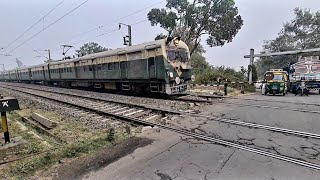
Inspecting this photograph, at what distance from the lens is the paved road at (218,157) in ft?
13.1

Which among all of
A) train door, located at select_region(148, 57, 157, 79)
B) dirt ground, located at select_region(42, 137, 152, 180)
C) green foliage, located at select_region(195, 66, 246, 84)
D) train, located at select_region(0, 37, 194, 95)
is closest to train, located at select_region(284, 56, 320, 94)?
green foliage, located at select_region(195, 66, 246, 84)

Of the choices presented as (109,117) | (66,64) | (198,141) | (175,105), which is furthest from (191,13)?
(198,141)

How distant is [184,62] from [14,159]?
11.0m

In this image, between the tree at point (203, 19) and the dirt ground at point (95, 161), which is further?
the tree at point (203, 19)

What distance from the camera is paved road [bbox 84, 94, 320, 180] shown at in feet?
13.1

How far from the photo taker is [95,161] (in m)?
4.77

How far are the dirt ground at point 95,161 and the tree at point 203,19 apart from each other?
24350mm

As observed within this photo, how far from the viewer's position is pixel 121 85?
17.2 metres

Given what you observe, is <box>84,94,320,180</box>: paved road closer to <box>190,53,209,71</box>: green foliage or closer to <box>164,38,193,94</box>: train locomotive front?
<box>164,38,193,94</box>: train locomotive front

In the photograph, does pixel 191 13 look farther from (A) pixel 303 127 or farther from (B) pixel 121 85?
(A) pixel 303 127

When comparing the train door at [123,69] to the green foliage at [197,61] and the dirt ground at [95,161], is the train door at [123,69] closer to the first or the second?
the dirt ground at [95,161]

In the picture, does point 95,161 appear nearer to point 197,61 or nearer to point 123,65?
point 123,65

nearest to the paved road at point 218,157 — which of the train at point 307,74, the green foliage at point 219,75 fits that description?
the train at point 307,74

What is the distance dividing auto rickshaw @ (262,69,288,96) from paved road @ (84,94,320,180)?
8.31 m
